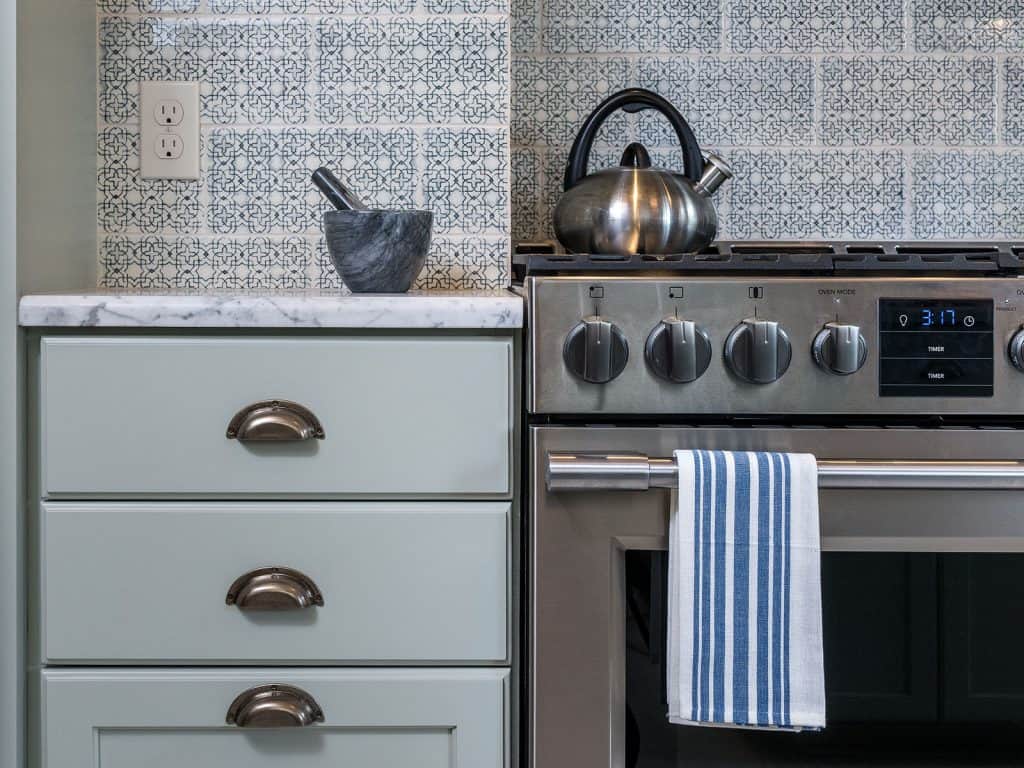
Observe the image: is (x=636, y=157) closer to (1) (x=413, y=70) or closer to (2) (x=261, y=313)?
(1) (x=413, y=70)

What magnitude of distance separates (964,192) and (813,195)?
0.26m

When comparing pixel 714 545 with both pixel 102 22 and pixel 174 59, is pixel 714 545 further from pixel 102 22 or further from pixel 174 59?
pixel 102 22

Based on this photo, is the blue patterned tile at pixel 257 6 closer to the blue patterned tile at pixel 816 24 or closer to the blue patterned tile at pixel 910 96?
the blue patterned tile at pixel 816 24

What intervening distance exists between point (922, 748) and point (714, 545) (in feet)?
1.08

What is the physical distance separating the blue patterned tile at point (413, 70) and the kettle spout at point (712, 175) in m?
0.31

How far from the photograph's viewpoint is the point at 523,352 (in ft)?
3.50

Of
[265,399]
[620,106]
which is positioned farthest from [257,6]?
[265,399]

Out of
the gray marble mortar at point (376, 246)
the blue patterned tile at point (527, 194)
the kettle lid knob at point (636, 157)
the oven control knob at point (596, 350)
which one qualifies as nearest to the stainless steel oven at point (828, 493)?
the oven control knob at point (596, 350)

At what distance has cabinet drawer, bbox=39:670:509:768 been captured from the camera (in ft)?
3.48

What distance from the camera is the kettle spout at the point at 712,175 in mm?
1465

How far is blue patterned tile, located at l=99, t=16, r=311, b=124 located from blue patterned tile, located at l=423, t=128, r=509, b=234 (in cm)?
21

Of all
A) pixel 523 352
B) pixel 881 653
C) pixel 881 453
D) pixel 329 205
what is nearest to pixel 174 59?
pixel 329 205

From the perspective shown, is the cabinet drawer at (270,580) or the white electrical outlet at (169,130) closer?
the cabinet drawer at (270,580)

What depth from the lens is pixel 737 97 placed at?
1627mm
